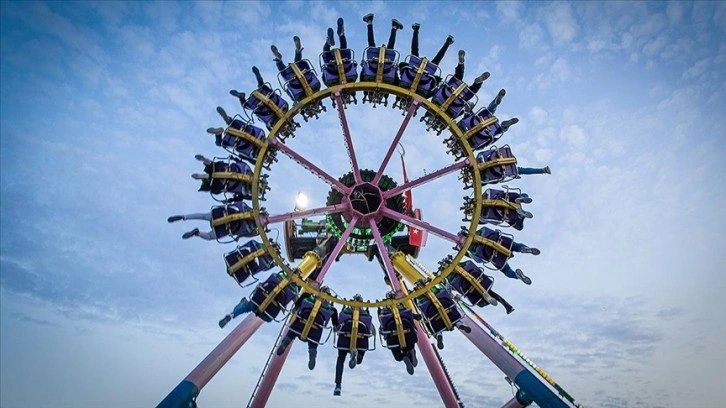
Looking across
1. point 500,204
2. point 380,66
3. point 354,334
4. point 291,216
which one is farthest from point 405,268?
point 380,66

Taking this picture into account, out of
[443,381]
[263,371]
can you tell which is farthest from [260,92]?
[443,381]

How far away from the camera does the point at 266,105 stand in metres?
16.0

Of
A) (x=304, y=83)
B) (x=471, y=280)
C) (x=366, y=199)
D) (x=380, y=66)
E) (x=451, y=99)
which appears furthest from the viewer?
(x=366, y=199)

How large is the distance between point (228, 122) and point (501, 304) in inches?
482

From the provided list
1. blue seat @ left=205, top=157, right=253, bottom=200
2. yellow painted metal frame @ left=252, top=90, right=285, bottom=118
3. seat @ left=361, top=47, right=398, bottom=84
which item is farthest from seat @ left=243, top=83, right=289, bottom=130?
seat @ left=361, top=47, right=398, bottom=84

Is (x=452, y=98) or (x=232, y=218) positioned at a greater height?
(x=452, y=98)

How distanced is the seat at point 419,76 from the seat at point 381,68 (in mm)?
415

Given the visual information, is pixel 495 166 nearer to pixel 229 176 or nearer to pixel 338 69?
pixel 338 69

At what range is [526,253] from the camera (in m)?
16.2

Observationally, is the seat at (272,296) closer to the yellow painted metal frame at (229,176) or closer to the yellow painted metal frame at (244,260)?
the yellow painted metal frame at (244,260)

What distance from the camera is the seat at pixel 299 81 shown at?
16047 millimetres

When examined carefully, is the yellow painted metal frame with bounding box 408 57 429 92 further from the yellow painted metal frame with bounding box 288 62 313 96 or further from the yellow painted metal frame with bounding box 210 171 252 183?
the yellow painted metal frame with bounding box 210 171 252 183

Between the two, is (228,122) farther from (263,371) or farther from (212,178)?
(263,371)

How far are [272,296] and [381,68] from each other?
9364mm
